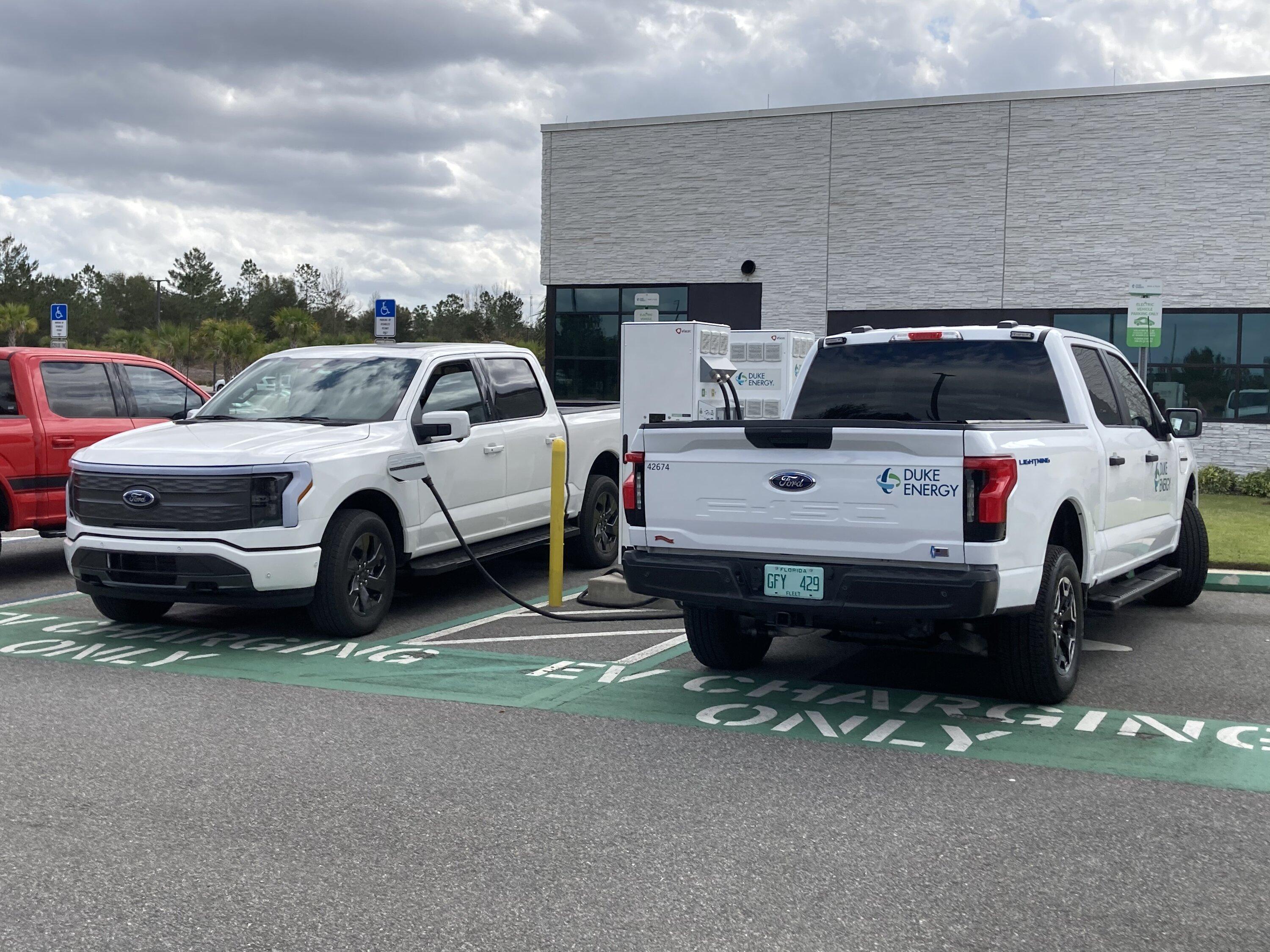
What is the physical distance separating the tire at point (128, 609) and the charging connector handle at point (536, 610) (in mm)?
1933

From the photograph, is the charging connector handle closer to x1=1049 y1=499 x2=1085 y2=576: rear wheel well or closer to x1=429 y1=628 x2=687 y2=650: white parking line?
x1=429 y1=628 x2=687 y2=650: white parking line

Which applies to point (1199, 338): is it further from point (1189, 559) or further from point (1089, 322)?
point (1189, 559)

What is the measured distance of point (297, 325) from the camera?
198 feet

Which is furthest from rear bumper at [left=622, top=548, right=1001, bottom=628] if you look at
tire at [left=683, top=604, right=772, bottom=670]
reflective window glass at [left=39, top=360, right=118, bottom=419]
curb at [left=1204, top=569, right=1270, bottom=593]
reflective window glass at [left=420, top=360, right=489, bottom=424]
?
reflective window glass at [left=39, top=360, right=118, bottom=419]

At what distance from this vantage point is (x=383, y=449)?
8656 mm

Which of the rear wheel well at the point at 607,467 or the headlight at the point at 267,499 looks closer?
the headlight at the point at 267,499

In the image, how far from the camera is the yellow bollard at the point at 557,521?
9.27 metres

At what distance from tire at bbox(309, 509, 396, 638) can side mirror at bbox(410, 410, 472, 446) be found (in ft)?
2.45

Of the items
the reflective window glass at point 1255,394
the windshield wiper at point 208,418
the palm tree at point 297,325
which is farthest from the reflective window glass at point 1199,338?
the palm tree at point 297,325

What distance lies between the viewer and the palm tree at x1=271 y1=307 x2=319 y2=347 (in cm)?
6041

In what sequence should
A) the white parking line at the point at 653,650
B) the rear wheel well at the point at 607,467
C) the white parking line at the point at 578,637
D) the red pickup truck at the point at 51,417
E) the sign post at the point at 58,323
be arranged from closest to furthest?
the white parking line at the point at 653,650
the white parking line at the point at 578,637
the red pickup truck at the point at 51,417
the rear wheel well at the point at 607,467
the sign post at the point at 58,323

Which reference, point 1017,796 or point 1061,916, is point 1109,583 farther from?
point 1061,916

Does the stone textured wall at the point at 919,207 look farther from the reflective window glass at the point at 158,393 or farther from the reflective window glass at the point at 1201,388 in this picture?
the reflective window glass at the point at 158,393

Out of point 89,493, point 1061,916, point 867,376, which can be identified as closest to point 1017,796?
point 1061,916
